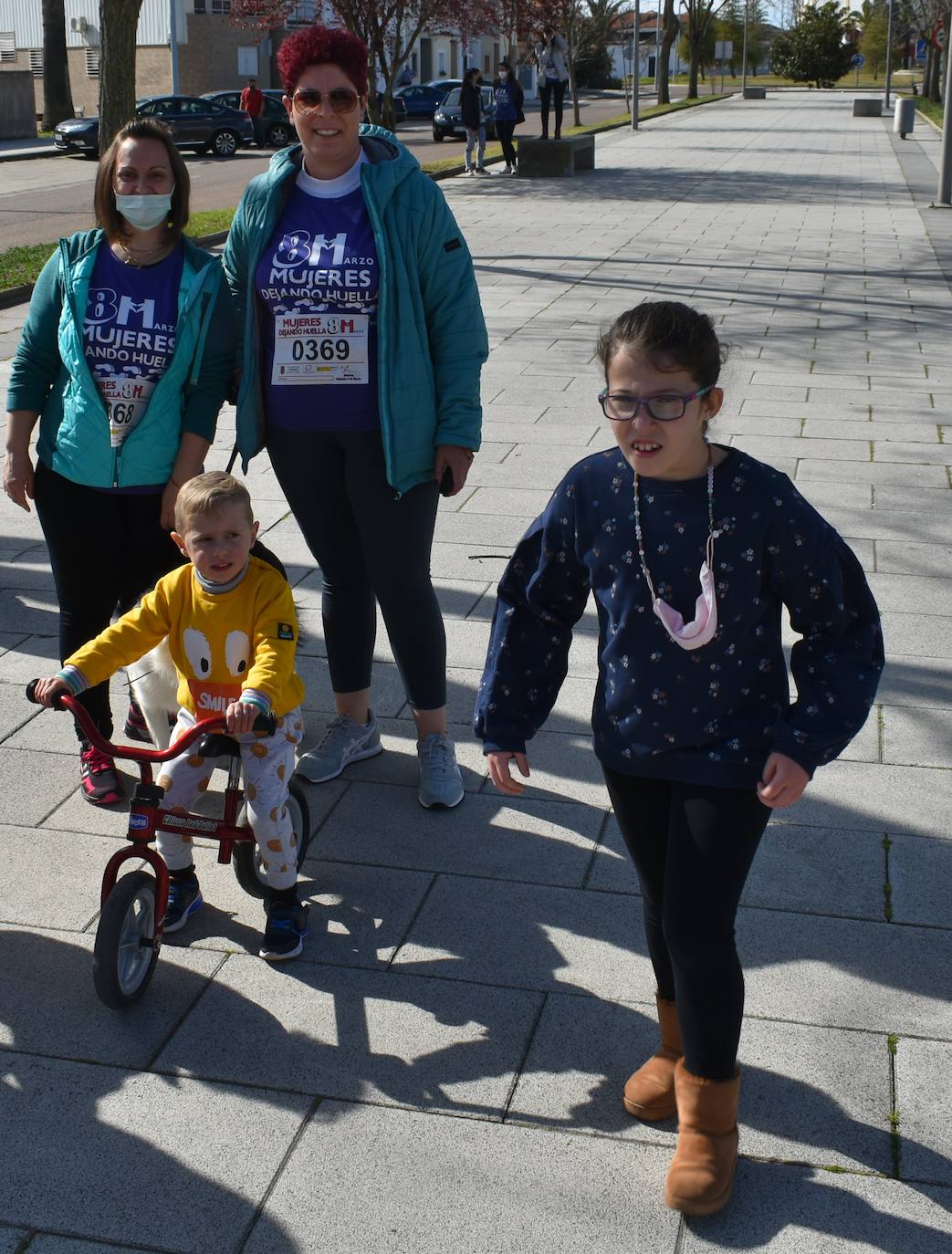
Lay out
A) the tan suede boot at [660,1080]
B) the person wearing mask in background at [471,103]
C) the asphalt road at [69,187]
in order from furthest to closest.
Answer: the person wearing mask in background at [471,103], the asphalt road at [69,187], the tan suede boot at [660,1080]

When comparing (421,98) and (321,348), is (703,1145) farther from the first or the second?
(421,98)

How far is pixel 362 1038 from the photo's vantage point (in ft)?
10.0

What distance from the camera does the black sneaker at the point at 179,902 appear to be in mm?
3436

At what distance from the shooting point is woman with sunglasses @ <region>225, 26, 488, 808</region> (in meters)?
3.60

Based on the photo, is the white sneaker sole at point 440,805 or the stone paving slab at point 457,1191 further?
the white sneaker sole at point 440,805

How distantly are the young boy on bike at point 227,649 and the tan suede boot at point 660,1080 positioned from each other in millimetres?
926

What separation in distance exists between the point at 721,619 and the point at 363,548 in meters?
1.69

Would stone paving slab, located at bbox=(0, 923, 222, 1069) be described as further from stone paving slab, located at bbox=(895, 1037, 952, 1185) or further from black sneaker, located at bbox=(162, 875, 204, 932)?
stone paving slab, located at bbox=(895, 1037, 952, 1185)

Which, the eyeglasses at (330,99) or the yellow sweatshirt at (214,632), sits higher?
the eyeglasses at (330,99)

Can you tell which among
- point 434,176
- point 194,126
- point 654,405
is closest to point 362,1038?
point 654,405

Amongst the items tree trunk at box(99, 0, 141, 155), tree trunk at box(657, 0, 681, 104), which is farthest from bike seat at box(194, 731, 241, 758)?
tree trunk at box(657, 0, 681, 104)

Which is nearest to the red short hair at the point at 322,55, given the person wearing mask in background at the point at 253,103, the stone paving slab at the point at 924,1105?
the stone paving slab at the point at 924,1105

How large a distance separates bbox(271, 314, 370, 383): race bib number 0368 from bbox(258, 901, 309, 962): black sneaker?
1381 millimetres

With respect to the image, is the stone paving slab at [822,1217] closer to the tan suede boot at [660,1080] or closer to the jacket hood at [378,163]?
the tan suede boot at [660,1080]
